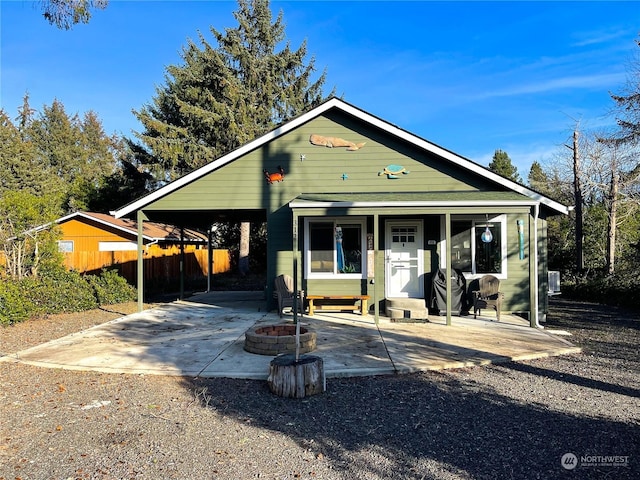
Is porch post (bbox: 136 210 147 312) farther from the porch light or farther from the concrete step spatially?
the porch light

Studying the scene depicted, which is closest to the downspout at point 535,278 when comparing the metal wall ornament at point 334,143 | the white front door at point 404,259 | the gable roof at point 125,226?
the white front door at point 404,259

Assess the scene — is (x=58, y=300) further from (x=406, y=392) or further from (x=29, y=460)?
(x=406, y=392)

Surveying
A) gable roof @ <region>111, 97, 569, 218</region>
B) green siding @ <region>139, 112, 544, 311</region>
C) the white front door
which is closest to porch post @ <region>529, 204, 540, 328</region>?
gable roof @ <region>111, 97, 569, 218</region>

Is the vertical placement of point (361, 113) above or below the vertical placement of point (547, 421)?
above

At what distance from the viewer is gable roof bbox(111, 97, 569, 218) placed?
10.5 metres

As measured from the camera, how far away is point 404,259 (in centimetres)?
1080

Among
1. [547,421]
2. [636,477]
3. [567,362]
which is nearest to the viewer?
[636,477]

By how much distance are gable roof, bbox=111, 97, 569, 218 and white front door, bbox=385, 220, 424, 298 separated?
175 centimetres

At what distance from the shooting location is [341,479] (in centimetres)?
321

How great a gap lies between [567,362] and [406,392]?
9.86 feet

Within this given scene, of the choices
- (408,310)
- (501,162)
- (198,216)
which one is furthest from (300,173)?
(501,162)

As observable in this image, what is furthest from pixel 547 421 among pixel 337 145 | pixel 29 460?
pixel 337 145

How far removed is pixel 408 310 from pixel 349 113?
16.1ft

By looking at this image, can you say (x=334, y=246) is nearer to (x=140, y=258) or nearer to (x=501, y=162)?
(x=140, y=258)
